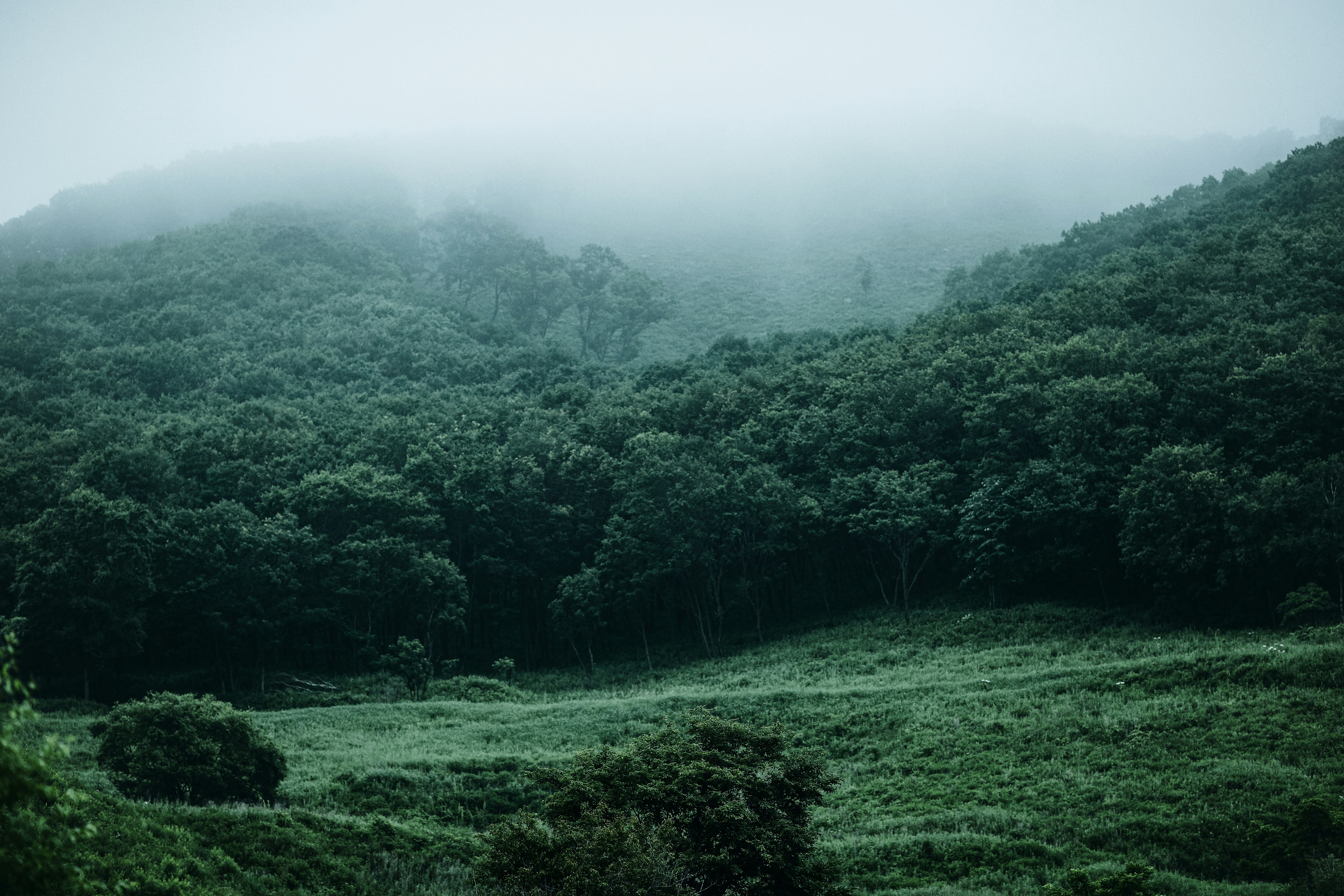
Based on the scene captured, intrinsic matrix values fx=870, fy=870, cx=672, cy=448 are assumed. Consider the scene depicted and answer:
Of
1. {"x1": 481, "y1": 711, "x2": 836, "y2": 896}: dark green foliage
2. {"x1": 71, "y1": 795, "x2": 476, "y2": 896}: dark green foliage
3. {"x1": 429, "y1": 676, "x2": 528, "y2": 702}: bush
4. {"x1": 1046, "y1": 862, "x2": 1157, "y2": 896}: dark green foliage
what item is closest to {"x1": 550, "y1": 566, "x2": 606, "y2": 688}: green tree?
{"x1": 429, "y1": 676, "x2": 528, "y2": 702}: bush

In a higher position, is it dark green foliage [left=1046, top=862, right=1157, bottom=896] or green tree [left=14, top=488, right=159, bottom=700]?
green tree [left=14, top=488, right=159, bottom=700]

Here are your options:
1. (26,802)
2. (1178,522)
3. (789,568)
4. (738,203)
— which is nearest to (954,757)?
(1178,522)

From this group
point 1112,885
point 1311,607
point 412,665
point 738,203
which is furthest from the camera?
point 738,203

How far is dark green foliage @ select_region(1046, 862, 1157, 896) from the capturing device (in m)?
16.5

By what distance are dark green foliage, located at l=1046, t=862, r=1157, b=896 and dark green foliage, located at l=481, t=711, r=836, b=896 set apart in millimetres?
4748

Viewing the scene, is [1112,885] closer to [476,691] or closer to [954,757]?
[954,757]

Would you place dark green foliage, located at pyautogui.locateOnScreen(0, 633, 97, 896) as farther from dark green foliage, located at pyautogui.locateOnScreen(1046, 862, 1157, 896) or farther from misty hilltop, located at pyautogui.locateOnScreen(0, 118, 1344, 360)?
misty hilltop, located at pyautogui.locateOnScreen(0, 118, 1344, 360)

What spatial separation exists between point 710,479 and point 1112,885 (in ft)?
128

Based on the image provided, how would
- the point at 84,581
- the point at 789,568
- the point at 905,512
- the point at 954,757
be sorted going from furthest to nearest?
the point at 789,568, the point at 905,512, the point at 84,581, the point at 954,757

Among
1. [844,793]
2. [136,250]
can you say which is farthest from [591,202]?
[844,793]

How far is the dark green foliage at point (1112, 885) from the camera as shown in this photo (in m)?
16.5

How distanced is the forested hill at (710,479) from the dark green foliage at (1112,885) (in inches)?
1048

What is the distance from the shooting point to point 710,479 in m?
55.0

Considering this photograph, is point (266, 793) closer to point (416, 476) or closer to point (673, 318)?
point (416, 476)
